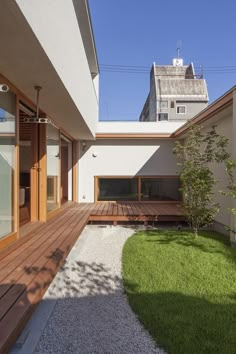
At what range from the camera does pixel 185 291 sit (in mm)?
3420

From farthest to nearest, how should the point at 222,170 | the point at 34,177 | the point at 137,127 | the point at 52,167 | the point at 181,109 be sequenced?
1. the point at 181,109
2. the point at 137,127
3. the point at 52,167
4. the point at 222,170
5. the point at 34,177

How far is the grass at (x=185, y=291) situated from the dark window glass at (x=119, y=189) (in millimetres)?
4318

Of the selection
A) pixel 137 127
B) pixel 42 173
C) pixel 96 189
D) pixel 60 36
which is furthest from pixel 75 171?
pixel 60 36

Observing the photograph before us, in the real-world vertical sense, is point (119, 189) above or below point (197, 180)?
below

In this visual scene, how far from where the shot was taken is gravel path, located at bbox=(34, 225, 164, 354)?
2.40m

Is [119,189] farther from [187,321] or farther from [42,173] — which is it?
[187,321]

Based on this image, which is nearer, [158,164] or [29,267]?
[29,267]

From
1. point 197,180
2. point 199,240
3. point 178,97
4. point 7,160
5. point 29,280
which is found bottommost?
point 199,240

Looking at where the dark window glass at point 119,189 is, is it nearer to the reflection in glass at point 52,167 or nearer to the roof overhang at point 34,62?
the reflection in glass at point 52,167

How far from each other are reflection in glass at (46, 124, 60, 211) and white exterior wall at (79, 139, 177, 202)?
2.89 m

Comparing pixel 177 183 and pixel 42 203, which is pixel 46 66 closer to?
pixel 42 203

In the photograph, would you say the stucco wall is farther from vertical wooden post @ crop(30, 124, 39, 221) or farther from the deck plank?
vertical wooden post @ crop(30, 124, 39, 221)

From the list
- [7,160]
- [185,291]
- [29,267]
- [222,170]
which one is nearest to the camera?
[29,267]

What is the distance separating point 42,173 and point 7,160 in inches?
75.9
